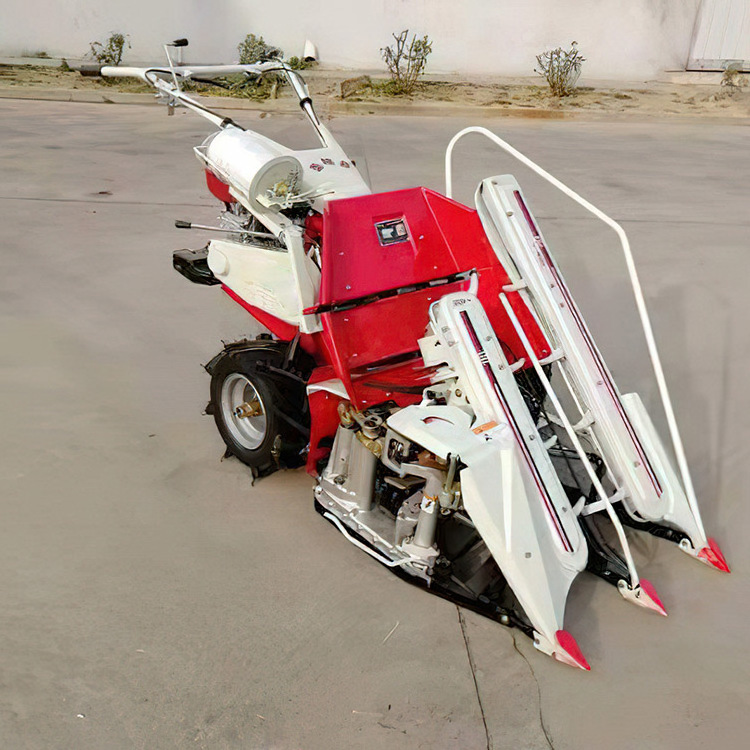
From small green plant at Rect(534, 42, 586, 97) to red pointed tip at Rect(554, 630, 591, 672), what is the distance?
9.83 metres

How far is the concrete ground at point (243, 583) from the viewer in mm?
2475

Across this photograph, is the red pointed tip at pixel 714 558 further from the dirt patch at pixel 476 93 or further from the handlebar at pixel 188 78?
the dirt patch at pixel 476 93

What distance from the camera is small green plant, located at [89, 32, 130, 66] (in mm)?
11375

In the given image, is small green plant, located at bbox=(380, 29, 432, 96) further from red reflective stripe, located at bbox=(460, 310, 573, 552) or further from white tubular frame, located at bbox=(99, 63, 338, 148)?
red reflective stripe, located at bbox=(460, 310, 573, 552)

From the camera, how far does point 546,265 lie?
304 cm

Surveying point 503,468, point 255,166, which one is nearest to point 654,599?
point 503,468

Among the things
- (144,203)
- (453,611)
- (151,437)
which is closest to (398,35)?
(144,203)

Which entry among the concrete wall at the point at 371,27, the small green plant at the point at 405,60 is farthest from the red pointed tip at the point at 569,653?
the concrete wall at the point at 371,27

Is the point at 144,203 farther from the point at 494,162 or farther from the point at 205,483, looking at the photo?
the point at 205,483

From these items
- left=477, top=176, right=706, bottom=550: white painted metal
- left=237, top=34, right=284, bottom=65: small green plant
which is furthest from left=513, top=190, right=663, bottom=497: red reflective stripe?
left=237, top=34, right=284, bottom=65: small green plant

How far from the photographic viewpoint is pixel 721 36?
12.0 metres

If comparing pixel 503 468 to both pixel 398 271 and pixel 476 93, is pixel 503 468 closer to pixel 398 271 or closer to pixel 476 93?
pixel 398 271

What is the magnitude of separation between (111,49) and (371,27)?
3.57 m

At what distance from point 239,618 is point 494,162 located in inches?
244
